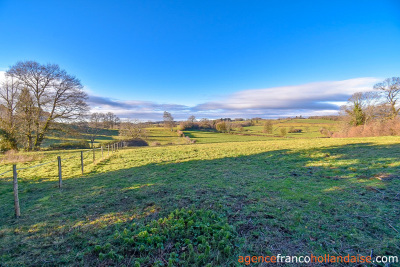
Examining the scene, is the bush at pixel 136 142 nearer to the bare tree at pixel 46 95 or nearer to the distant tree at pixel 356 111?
the bare tree at pixel 46 95

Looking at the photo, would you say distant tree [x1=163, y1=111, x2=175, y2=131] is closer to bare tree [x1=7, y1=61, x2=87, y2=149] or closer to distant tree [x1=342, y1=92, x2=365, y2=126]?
bare tree [x1=7, y1=61, x2=87, y2=149]

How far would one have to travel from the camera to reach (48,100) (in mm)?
25031

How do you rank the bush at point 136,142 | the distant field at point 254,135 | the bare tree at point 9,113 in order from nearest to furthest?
the bare tree at point 9,113
the bush at point 136,142
the distant field at point 254,135

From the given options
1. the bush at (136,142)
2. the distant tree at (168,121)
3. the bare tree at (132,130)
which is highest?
the distant tree at (168,121)

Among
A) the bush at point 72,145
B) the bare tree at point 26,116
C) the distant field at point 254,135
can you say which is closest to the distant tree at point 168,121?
the distant field at point 254,135

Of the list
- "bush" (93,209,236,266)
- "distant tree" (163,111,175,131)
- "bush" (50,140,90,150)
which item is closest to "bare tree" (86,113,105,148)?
"bush" (50,140,90,150)

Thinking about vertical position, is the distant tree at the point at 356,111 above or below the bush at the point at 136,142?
above

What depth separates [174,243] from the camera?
3223 millimetres

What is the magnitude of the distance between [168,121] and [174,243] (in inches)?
→ 2612

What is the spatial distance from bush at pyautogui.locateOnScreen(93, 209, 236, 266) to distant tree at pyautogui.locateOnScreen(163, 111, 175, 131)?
64625 mm

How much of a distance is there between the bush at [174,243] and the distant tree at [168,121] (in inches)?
2544

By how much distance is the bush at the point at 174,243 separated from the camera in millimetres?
2801

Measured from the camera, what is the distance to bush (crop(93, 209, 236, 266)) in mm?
2801

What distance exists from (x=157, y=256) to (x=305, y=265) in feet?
8.28
